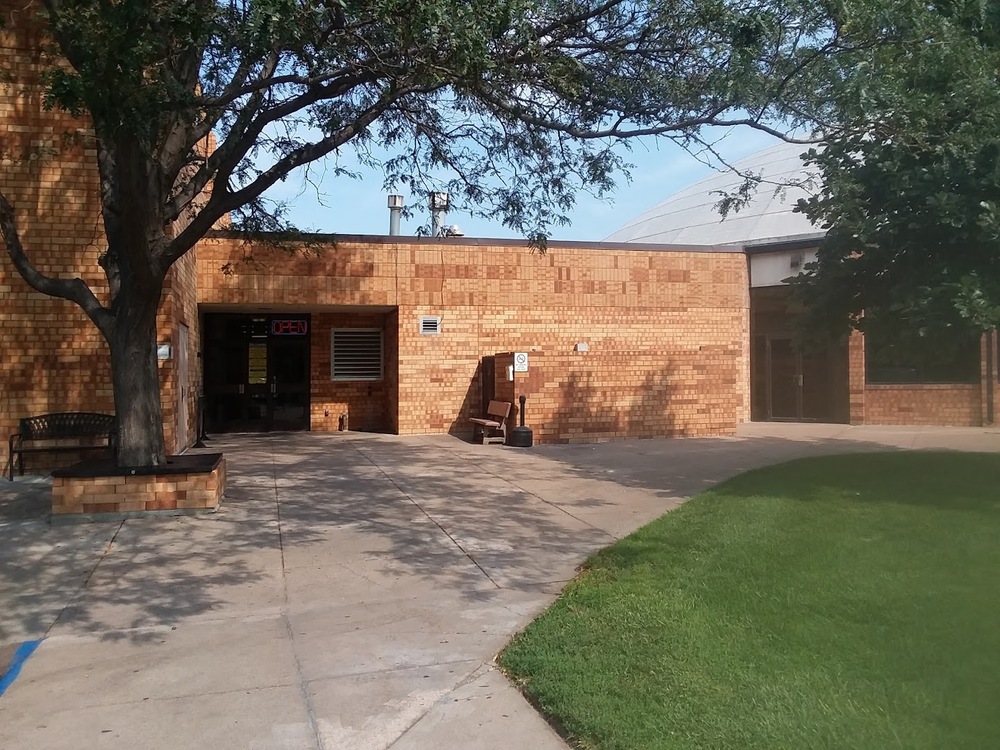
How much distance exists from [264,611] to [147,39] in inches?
200

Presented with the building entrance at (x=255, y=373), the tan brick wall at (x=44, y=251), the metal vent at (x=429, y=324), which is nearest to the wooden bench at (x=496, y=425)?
the metal vent at (x=429, y=324)

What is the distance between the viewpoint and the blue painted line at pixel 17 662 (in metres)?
5.12

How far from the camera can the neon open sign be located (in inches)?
766

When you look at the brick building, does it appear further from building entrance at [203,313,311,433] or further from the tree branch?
the tree branch

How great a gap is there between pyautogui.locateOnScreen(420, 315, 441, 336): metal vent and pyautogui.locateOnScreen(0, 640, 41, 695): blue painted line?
41.1ft

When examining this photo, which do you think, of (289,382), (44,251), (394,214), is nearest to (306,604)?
(44,251)

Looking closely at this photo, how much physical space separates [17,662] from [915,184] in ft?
33.0

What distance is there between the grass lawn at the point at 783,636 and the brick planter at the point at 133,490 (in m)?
4.49

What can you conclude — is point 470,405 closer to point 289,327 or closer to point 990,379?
point 289,327

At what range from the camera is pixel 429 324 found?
18.0 m

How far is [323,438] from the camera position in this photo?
17766 millimetres

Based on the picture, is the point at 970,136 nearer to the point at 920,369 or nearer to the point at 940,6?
the point at 940,6

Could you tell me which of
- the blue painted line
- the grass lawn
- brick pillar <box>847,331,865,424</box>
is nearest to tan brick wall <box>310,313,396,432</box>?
brick pillar <box>847,331,865,424</box>

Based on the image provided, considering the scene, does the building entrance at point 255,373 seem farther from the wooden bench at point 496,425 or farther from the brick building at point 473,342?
the wooden bench at point 496,425
